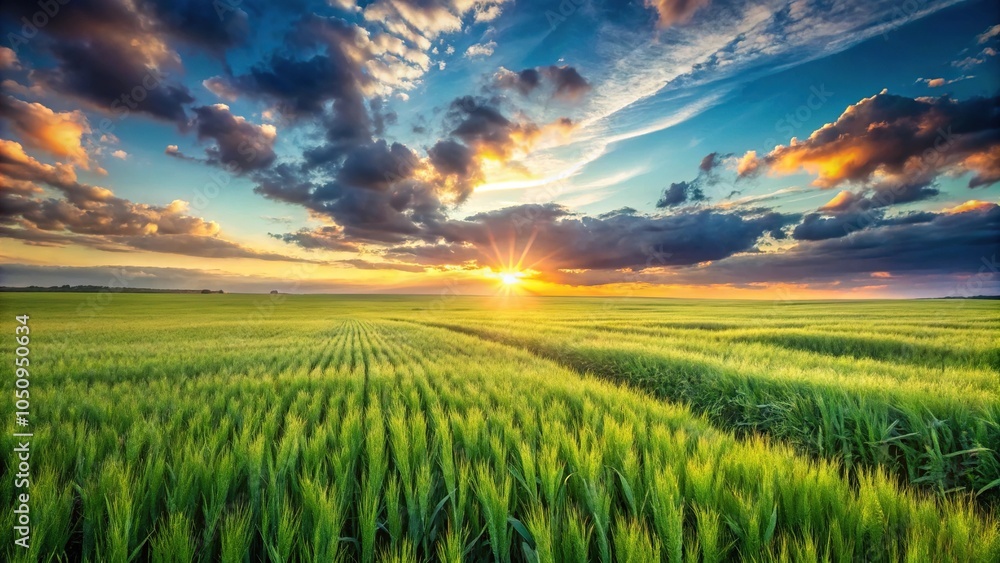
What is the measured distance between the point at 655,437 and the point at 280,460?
11.2ft

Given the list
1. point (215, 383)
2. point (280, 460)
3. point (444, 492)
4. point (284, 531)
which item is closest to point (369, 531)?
point (284, 531)

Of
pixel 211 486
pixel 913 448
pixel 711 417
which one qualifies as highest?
pixel 211 486

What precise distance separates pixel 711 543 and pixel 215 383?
29.6ft

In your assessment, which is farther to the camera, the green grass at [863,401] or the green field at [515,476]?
the green grass at [863,401]

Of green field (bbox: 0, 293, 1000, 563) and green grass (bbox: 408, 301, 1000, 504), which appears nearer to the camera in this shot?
green field (bbox: 0, 293, 1000, 563)

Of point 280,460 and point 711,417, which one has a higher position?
point 280,460

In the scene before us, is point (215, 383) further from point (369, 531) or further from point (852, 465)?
point (852, 465)

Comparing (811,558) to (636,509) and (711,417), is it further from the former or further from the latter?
(711,417)

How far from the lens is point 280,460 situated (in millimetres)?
3076

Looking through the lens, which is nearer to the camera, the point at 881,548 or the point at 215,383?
the point at 881,548

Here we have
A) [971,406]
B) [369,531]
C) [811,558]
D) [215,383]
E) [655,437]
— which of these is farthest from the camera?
[215,383]

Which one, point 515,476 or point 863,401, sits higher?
point 515,476

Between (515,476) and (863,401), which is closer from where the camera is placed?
(515,476)

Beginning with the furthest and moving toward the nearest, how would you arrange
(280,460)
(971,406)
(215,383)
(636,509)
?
(215,383), (971,406), (280,460), (636,509)
